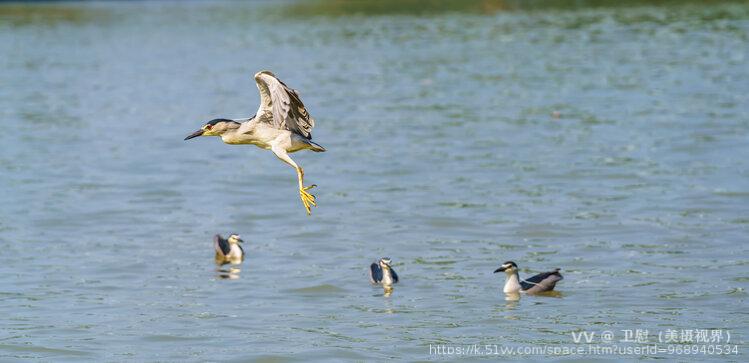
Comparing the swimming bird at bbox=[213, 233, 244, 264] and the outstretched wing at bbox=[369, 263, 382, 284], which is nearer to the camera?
the outstretched wing at bbox=[369, 263, 382, 284]

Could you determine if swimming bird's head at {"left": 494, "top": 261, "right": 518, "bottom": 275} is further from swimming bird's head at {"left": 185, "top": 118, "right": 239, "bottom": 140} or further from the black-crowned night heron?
swimming bird's head at {"left": 185, "top": 118, "right": 239, "bottom": 140}

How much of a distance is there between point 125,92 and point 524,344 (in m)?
28.9

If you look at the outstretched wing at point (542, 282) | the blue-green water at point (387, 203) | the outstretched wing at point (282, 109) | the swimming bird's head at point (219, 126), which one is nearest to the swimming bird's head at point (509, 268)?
the outstretched wing at point (542, 282)

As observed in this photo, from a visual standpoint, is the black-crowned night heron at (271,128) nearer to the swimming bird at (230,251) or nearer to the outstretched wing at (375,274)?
the outstretched wing at (375,274)

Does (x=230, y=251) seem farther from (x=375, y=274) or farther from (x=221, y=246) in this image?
(x=375, y=274)

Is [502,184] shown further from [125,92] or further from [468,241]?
[125,92]

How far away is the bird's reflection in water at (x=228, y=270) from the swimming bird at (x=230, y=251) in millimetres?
54

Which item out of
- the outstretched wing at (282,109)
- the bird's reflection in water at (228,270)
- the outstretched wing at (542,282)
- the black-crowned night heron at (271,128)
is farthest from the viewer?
the bird's reflection in water at (228,270)

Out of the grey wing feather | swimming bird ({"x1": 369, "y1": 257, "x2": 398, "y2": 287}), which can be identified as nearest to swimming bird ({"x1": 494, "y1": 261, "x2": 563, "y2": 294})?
swimming bird ({"x1": 369, "y1": 257, "x2": 398, "y2": 287})

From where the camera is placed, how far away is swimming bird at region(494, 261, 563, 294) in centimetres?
1733

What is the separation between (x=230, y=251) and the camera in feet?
65.2

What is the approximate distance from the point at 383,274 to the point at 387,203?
18.9 feet

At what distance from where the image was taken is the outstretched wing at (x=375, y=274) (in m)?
18.1

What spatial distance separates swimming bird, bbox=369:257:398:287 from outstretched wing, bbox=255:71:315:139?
13.0 ft
